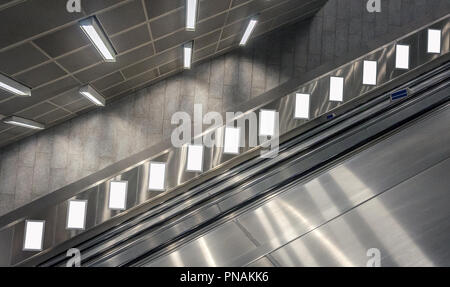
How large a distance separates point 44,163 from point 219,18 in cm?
446

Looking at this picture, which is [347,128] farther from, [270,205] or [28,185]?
[28,185]

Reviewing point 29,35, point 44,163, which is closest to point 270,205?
point 29,35

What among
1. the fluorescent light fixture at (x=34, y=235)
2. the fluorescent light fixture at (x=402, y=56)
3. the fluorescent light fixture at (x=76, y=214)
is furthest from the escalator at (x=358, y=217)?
the fluorescent light fixture at (x=402, y=56)

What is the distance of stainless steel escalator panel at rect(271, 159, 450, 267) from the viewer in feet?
4.09

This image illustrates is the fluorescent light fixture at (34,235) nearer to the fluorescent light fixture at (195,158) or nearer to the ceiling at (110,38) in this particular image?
the ceiling at (110,38)

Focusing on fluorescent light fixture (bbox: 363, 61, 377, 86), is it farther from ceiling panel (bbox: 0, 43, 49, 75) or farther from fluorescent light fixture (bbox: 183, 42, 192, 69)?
ceiling panel (bbox: 0, 43, 49, 75)

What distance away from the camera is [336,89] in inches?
236

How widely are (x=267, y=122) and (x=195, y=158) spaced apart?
5.24 feet

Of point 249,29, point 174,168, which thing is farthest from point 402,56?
point 174,168

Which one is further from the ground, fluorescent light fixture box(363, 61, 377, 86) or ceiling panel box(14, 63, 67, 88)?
fluorescent light fixture box(363, 61, 377, 86)

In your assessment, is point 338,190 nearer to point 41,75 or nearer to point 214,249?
point 214,249

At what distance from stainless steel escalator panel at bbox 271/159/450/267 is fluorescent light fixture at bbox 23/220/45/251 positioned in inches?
216

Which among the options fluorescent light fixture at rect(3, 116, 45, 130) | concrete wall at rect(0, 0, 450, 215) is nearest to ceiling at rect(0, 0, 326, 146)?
fluorescent light fixture at rect(3, 116, 45, 130)

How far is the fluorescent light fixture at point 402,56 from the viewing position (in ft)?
19.9
